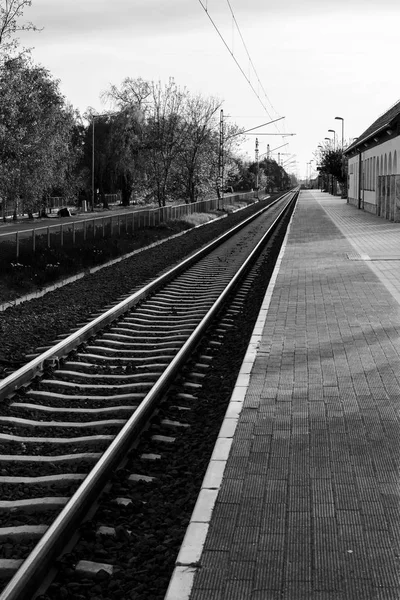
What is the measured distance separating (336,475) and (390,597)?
1617 mm

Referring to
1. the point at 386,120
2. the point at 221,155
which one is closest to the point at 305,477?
the point at 386,120

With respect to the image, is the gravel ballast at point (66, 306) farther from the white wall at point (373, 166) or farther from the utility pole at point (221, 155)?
the utility pole at point (221, 155)

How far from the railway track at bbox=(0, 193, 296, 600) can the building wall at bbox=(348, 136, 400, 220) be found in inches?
1143

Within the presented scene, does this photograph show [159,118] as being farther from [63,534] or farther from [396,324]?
[63,534]

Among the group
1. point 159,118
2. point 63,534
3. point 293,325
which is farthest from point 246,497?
point 159,118

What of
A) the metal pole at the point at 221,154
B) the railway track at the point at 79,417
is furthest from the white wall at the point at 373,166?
the railway track at the point at 79,417

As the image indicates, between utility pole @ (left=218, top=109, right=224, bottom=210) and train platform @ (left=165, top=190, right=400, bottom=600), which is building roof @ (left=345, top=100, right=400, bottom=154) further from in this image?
train platform @ (left=165, top=190, right=400, bottom=600)

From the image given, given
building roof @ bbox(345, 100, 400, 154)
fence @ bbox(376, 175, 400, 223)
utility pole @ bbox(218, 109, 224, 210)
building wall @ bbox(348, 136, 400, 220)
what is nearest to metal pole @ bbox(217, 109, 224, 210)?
utility pole @ bbox(218, 109, 224, 210)

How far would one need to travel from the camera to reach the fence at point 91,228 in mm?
19150

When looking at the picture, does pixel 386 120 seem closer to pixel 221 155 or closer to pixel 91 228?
pixel 221 155

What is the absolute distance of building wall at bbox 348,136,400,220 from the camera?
1617 inches

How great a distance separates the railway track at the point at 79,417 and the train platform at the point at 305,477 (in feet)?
2.04

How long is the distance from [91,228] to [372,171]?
31112 millimetres

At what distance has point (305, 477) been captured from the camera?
5523 millimetres
